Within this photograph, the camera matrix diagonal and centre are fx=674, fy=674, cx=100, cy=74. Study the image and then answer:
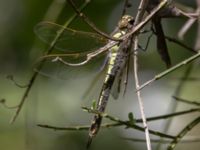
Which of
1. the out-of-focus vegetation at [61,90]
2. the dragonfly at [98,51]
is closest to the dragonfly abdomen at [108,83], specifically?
the dragonfly at [98,51]

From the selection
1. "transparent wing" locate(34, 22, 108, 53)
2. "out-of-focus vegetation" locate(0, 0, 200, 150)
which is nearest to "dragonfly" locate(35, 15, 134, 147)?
"transparent wing" locate(34, 22, 108, 53)

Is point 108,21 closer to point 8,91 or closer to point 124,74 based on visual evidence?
point 8,91

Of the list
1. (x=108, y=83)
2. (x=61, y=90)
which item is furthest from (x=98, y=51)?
(x=61, y=90)

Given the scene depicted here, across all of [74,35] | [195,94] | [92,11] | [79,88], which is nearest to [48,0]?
[92,11]

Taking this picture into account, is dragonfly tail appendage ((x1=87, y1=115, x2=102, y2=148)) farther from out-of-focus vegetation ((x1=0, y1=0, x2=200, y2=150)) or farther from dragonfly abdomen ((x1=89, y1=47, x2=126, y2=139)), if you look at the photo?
out-of-focus vegetation ((x1=0, y1=0, x2=200, y2=150))

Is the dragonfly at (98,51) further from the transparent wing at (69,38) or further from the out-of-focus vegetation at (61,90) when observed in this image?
the out-of-focus vegetation at (61,90)

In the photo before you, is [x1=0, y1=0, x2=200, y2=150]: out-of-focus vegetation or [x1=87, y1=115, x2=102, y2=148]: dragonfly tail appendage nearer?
[x1=87, y1=115, x2=102, y2=148]: dragonfly tail appendage

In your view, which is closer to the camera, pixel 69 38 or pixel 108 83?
pixel 108 83

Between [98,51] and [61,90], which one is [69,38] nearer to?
[98,51]
